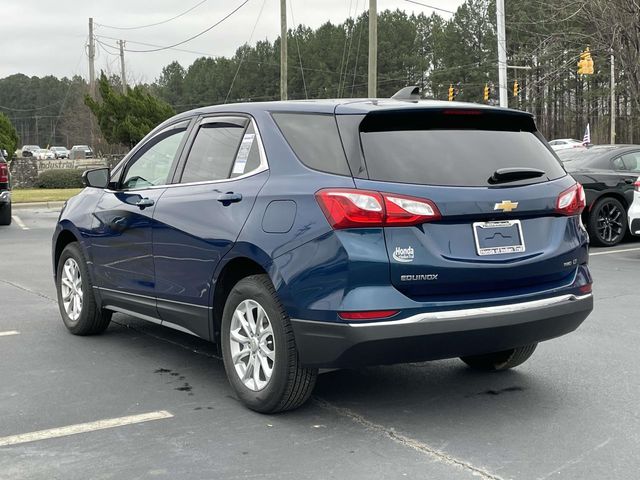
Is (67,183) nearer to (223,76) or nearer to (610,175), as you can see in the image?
(610,175)

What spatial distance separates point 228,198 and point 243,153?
304 mm

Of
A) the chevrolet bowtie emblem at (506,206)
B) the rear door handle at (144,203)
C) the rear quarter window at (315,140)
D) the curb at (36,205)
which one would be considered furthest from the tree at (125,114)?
the chevrolet bowtie emblem at (506,206)

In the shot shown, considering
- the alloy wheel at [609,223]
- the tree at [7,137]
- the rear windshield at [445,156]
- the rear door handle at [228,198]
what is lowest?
the alloy wheel at [609,223]

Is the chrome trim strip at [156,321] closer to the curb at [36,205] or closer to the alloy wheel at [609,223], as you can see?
the alloy wheel at [609,223]

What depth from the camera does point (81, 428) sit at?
4434mm

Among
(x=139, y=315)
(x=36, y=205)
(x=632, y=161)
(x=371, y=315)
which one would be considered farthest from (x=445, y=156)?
(x=36, y=205)

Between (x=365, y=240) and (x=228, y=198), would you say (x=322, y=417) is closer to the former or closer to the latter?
(x=365, y=240)

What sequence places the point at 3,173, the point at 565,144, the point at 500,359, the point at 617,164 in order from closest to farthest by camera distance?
1. the point at 500,359
2. the point at 617,164
3. the point at 3,173
4. the point at 565,144

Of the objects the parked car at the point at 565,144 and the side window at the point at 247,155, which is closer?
the side window at the point at 247,155

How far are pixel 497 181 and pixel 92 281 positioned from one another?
3362mm

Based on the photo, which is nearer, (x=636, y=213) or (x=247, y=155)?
(x=247, y=155)

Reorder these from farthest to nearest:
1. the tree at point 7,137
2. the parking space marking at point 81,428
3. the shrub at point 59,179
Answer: the tree at point 7,137, the shrub at point 59,179, the parking space marking at point 81,428

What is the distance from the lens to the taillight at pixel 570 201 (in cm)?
472

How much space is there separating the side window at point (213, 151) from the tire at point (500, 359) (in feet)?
6.60
